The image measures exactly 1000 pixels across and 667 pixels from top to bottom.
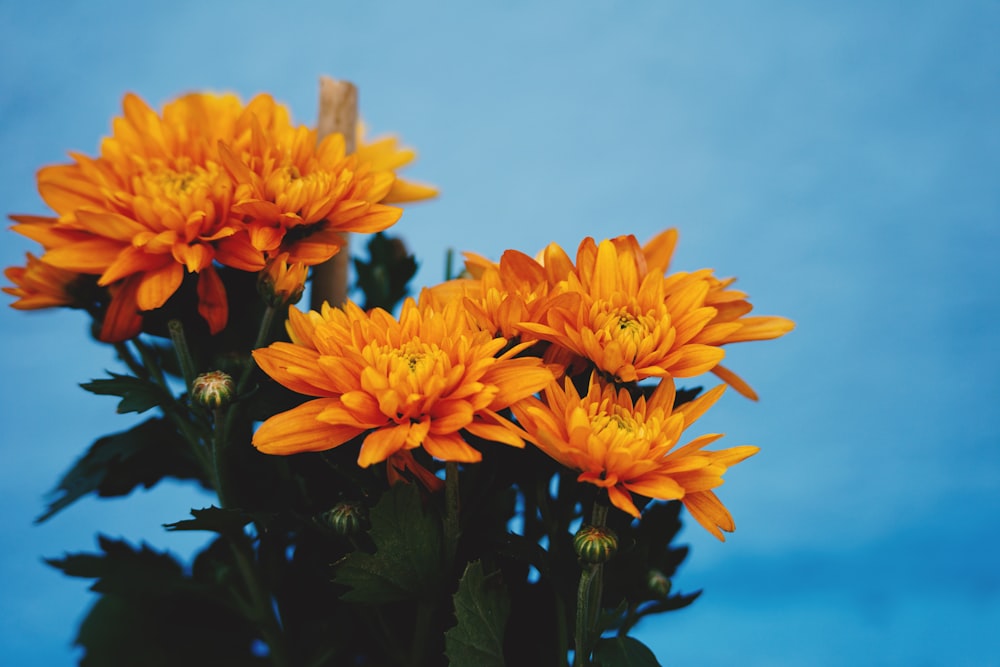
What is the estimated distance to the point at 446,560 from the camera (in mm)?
591

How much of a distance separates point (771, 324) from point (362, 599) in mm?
313

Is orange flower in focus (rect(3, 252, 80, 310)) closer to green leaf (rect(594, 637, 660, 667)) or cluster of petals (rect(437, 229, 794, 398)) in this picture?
→ cluster of petals (rect(437, 229, 794, 398))

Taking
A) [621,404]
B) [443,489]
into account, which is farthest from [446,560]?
[621,404]

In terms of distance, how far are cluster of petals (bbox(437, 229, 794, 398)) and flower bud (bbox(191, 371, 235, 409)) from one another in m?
0.15

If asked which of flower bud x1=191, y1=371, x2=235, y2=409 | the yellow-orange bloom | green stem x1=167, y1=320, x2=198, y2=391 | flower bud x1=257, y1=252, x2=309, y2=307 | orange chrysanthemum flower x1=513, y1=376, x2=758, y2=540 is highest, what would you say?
the yellow-orange bloom

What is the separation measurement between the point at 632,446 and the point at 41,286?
0.43 meters

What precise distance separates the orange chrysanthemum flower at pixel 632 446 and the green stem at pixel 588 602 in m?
0.04

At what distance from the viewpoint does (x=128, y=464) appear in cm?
77

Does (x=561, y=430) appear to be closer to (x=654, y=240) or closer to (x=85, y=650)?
(x=654, y=240)

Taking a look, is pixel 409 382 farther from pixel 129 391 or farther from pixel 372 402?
pixel 129 391

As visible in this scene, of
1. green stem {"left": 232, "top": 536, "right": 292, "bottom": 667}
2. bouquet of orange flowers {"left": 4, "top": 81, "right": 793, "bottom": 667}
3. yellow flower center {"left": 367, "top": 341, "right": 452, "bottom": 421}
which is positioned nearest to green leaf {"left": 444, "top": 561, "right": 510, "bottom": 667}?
bouquet of orange flowers {"left": 4, "top": 81, "right": 793, "bottom": 667}

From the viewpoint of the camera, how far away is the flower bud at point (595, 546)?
51 centimetres

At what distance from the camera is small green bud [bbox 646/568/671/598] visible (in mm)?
671

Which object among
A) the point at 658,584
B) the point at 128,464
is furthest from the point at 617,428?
the point at 128,464
